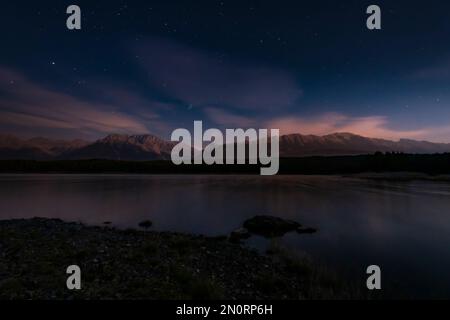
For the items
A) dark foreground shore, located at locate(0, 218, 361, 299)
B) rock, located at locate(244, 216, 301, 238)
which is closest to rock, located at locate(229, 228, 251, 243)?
rock, located at locate(244, 216, 301, 238)

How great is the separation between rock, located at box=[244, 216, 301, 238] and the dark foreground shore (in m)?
7.10

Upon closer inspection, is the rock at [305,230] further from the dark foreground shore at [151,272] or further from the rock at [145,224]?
the rock at [145,224]

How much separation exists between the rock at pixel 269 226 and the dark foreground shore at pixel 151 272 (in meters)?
7.10

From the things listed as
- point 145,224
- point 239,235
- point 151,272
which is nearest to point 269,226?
point 239,235

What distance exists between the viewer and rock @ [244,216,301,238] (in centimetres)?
2173

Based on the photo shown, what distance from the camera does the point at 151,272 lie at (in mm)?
10055

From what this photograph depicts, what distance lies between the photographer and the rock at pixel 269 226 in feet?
71.3

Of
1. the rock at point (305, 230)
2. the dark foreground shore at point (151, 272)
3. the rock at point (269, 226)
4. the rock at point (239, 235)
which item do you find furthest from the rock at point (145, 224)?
the rock at point (305, 230)

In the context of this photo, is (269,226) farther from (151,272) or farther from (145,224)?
(151,272)

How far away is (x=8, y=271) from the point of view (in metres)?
9.48

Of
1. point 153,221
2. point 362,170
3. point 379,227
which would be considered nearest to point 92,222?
point 153,221

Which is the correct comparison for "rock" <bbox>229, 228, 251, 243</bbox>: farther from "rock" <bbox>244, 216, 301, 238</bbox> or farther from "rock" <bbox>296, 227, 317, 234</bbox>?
"rock" <bbox>296, 227, 317, 234</bbox>
